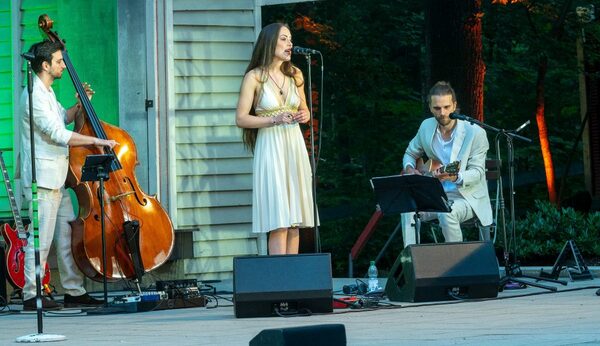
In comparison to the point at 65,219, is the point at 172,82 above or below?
above

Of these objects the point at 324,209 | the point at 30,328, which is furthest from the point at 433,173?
the point at 324,209

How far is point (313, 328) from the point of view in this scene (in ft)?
19.3

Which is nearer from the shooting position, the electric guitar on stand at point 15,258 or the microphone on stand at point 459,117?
the microphone on stand at point 459,117

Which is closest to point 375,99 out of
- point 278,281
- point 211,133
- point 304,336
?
point 211,133

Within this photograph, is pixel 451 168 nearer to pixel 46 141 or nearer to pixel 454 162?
pixel 454 162

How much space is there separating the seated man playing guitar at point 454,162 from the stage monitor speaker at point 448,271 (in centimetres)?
117

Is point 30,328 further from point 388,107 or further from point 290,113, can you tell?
point 388,107

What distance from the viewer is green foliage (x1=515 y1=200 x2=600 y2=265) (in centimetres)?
1488

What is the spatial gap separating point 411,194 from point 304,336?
182 inches

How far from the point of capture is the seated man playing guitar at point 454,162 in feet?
36.7

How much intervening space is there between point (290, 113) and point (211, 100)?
3093 mm

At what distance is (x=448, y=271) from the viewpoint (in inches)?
391

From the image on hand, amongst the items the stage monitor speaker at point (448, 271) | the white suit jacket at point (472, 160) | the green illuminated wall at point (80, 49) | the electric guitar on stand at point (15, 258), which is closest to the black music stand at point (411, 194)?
the stage monitor speaker at point (448, 271)

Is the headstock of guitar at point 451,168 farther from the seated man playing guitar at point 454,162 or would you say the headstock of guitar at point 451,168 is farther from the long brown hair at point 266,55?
the long brown hair at point 266,55
